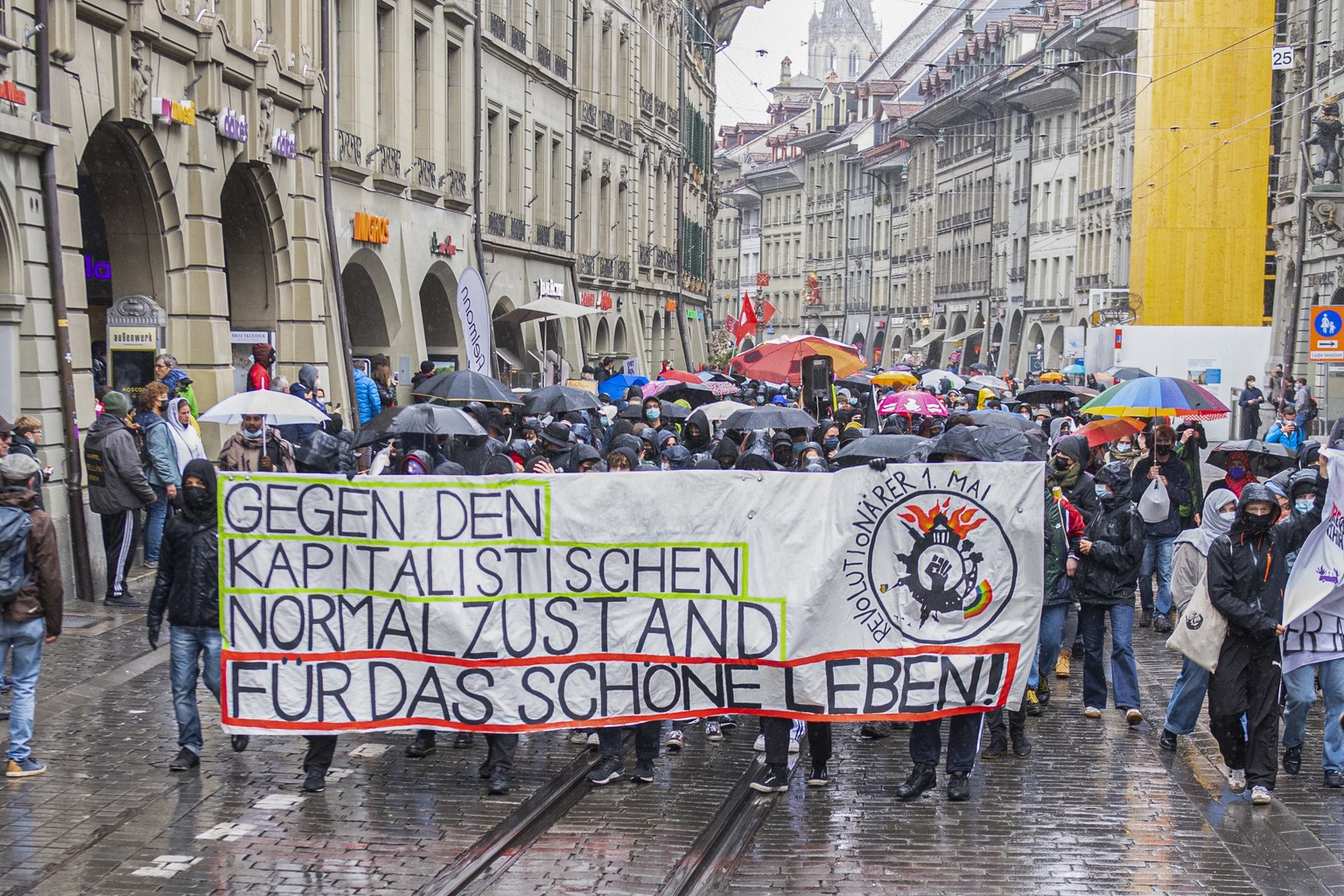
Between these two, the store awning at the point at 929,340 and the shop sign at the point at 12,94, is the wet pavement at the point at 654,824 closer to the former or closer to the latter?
the shop sign at the point at 12,94

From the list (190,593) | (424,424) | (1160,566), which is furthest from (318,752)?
(1160,566)

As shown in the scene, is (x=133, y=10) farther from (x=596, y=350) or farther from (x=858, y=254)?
(x=858, y=254)

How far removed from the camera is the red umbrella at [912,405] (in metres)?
22.1

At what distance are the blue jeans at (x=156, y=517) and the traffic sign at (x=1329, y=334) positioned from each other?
52.8 feet

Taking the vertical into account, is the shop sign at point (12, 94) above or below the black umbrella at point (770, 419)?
above

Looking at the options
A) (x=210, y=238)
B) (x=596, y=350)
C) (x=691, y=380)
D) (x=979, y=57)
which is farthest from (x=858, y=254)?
(x=210, y=238)

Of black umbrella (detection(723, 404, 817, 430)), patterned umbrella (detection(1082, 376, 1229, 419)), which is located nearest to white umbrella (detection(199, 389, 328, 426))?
black umbrella (detection(723, 404, 817, 430))

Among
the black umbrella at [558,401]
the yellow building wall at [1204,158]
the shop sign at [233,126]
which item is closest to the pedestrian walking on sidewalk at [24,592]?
the black umbrella at [558,401]

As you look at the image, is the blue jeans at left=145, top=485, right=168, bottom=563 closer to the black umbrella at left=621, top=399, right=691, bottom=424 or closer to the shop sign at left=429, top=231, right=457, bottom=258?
the black umbrella at left=621, top=399, right=691, bottom=424

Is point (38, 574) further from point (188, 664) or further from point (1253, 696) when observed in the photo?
point (1253, 696)

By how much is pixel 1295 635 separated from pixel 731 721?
340 centimetres

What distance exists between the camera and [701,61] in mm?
63031

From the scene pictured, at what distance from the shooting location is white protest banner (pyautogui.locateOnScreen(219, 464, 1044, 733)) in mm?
9328

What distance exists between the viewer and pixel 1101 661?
11.5 metres
